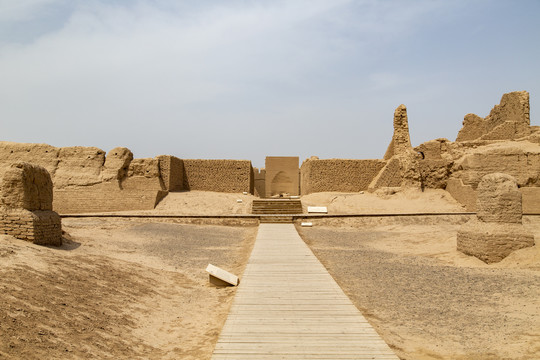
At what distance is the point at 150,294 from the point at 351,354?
3485mm

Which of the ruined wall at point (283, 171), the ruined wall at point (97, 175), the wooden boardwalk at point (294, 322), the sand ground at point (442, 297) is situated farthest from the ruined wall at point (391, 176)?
the wooden boardwalk at point (294, 322)

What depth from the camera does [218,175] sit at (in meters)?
21.1

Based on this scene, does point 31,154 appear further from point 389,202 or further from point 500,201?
point 500,201

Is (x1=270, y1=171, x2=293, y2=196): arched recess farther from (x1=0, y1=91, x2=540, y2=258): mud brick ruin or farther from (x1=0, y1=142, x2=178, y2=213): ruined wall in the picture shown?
(x1=0, y1=142, x2=178, y2=213): ruined wall

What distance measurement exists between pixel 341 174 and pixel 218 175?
22.3 ft

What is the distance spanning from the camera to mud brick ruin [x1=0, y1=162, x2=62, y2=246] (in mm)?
6793

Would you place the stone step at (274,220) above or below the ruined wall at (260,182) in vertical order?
below

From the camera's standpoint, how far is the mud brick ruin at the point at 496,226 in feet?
27.5

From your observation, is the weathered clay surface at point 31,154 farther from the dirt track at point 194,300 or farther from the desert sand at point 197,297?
the dirt track at point 194,300

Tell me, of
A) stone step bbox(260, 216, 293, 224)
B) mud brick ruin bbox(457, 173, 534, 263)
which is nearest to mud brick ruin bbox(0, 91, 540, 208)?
stone step bbox(260, 216, 293, 224)

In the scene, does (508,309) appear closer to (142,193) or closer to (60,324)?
(60,324)

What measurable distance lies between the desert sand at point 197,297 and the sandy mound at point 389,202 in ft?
21.8

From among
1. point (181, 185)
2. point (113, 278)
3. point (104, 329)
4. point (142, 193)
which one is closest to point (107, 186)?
point (142, 193)

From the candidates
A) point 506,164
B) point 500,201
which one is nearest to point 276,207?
point 500,201
